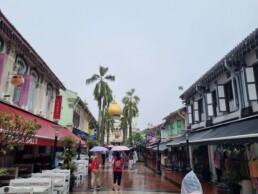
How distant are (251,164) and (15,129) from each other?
29.6ft

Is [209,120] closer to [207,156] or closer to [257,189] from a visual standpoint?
[207,156]

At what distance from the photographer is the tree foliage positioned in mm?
4733

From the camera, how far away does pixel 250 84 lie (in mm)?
9352

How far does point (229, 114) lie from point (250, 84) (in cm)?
280

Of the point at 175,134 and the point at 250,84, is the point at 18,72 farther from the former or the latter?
the point at 175,134

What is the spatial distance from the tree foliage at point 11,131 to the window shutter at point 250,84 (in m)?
8.67

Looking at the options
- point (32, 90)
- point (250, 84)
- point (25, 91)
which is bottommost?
point (25, 91)

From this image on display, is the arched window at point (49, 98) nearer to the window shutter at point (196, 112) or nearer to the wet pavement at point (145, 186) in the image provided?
the wet pavement at point (145, 186)

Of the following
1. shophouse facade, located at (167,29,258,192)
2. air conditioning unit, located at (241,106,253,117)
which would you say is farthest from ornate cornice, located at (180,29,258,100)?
air conditioning unit, located at (241,106,253,117)

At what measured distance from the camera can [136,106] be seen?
39562 mm

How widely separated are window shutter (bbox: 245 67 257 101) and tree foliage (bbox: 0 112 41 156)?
8.67 metres

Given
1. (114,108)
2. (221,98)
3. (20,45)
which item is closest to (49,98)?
(20,45)

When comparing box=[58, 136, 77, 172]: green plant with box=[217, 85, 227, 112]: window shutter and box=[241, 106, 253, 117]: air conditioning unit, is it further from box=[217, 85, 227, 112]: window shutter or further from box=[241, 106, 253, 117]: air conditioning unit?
box=[241, 106, 253, 117]: air conditioning unit

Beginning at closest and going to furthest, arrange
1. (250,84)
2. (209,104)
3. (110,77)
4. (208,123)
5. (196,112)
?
(250,84), (209,104), (208,123), (196,112), (110,77)
